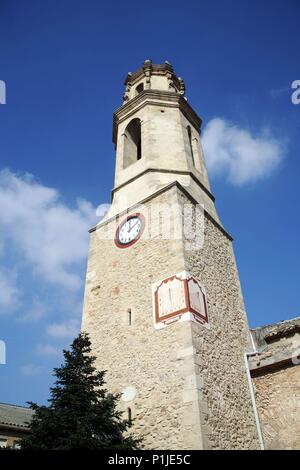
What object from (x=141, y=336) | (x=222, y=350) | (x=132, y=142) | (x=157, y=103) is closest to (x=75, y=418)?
(x=141, y=336)

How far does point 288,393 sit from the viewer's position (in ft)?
27.5

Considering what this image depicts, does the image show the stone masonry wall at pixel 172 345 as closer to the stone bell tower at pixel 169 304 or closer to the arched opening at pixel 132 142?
the stone bell tower at pixel 169 304

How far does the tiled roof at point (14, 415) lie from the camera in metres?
15.4

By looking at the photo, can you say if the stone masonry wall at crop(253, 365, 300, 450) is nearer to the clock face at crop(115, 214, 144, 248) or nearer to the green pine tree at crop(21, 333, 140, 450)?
the green pine tree at crop(21, 333, 140, 450)

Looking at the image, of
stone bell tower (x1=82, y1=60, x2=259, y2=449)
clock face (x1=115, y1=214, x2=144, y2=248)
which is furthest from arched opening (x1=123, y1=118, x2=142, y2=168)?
clock face (x1=115, y1=214, x2=144, y2=248)

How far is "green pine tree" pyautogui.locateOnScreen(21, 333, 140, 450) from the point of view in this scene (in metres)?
5.67

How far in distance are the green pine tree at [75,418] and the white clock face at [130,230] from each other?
4.03 m

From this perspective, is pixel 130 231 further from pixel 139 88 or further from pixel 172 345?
pixel 139 88

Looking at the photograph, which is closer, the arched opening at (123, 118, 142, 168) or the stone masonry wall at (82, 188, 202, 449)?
the stone masonry wall at (82, 188, 202, 449)

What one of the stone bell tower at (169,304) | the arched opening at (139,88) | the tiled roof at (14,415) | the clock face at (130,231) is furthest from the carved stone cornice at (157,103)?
the tiled roof at (14,415)

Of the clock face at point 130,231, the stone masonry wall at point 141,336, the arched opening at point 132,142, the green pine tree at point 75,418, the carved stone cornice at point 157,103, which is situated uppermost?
the carved stone cornice at point 157,103

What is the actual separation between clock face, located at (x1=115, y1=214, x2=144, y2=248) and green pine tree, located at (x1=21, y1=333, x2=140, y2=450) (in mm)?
3989

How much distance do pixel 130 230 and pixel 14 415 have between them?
12.2m
